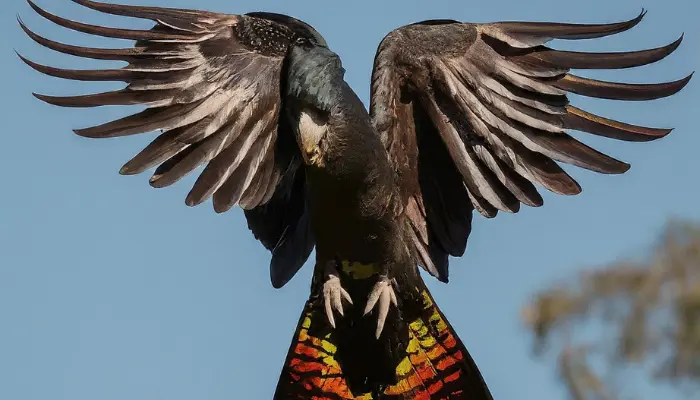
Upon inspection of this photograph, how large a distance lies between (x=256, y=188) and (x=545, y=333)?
35.5 feet

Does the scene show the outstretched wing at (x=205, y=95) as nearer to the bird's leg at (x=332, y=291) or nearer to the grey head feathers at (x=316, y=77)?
the grey head feathers at (x=316, y=77)

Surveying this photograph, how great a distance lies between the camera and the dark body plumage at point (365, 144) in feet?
20.9

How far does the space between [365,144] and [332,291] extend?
80cm

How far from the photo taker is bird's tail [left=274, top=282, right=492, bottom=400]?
674 centimetres

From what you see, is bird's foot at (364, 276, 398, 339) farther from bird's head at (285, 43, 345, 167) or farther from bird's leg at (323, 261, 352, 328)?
bird's head at (285, 43, 345, 167)

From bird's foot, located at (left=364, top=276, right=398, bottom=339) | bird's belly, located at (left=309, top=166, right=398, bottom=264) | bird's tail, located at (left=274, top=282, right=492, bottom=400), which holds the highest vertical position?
bird's belly, located at (left=309, top=166, right=398, bottom=264)

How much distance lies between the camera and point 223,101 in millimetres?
6715

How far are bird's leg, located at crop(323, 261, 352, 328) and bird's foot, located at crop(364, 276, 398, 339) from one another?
122mm

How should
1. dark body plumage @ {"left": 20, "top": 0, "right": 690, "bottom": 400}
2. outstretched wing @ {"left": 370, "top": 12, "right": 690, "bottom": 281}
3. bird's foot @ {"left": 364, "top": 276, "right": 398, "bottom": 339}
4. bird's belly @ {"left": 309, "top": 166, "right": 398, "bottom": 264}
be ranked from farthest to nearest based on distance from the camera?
outstretched wing @ {"left": 370, "top": 12, "right": 690, "bottom": 281} → bird's foot @ {"left": 364, "top": 276, "right": 398, "bottom": 339} → dark body plumage @ {"left": 20, "top": 0, "right": 690, "bottom": 400} → bird's belly @ {"left": 309, "top": 166, "right": 398, "bottom": 264}

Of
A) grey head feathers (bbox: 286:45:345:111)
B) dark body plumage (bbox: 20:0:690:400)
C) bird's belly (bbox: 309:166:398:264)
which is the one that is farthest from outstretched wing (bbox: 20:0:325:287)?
bird's belly (bbox: 309:166:398:264)

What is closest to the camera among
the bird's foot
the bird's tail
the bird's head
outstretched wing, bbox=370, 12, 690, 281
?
the bird's head

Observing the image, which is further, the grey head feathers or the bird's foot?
the bird's foot

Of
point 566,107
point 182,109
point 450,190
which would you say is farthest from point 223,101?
point 566,107

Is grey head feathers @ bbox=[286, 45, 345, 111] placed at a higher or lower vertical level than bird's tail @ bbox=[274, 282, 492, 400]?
higher
